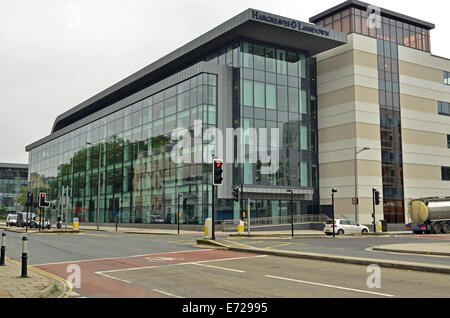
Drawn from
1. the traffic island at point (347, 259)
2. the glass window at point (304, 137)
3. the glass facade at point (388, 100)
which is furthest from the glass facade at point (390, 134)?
the traffic island at point (347, 259)

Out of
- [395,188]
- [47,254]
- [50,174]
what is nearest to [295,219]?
[395,188]

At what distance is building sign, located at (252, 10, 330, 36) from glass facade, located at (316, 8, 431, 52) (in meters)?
5.08

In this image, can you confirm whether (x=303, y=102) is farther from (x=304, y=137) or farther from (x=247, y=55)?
(x=247, y=55)

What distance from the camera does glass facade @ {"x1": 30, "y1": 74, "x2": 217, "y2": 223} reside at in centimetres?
5012

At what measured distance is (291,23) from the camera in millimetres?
49656

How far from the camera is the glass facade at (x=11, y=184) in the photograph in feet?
438

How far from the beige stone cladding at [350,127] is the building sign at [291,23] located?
490 centimetres

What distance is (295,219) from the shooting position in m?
51.8

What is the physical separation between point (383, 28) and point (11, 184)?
393 feet

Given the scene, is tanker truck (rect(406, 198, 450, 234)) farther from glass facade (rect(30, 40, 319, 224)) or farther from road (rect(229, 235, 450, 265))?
road (rect(229, 235, 450, 265))

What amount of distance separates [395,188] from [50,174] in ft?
226
